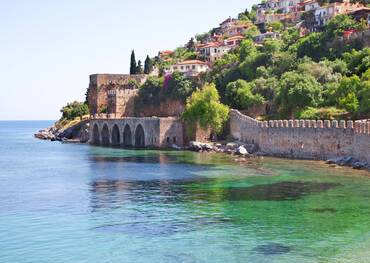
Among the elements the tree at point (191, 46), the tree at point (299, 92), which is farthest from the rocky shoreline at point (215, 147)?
the tree at point (191, 46)

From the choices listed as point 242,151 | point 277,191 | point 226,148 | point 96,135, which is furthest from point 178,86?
point 277,191

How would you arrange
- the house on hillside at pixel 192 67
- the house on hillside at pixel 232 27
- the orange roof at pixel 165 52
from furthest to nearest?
the orange roof at pixel 165 52 → the house on hillside at pixel 232 27 → the house on hillside at pixel 192 67

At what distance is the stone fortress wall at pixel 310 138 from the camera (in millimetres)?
35281

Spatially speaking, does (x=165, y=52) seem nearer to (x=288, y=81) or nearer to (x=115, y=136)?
(x=115, y=136)

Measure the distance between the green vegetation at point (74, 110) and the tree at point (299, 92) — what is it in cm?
3833

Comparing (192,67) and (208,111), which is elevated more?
(192,67)

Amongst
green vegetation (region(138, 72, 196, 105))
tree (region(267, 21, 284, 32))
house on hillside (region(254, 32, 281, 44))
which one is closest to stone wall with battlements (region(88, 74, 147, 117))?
A: green vegetation (region(138, 72, 196, 105))

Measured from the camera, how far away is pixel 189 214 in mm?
22250

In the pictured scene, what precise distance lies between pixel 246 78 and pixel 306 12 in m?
24.9

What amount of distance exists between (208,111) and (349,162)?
Answer: 17.0 meters

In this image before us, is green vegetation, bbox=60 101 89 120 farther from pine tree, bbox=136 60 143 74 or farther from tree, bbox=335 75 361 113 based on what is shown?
tree, bbox=335 75 361 113

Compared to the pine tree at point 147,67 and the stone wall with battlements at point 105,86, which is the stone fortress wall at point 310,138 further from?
the pine tree at point 147,67

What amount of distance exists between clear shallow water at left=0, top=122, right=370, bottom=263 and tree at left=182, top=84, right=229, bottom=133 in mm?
12536

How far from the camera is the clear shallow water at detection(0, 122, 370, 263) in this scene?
17.2 metres
